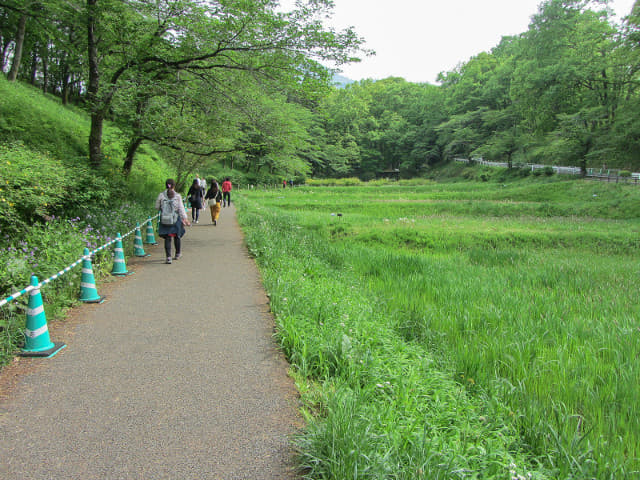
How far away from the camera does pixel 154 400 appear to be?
300 cm

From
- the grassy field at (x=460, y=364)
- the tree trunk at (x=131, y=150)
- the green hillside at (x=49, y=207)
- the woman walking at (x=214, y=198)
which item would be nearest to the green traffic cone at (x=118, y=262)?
the green hillside at (x=49, y=207)

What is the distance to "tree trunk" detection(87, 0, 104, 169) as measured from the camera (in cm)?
1014

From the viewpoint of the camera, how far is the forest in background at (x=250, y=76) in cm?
988

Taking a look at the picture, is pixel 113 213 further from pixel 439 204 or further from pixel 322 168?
pixel 322 168

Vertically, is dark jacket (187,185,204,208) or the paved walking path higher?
dark jacket (187,185,204,208)

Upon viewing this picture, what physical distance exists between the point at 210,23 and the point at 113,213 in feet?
18.4

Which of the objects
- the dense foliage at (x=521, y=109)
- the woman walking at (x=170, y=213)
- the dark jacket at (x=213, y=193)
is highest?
the dense foliage at (x=521, y=109)

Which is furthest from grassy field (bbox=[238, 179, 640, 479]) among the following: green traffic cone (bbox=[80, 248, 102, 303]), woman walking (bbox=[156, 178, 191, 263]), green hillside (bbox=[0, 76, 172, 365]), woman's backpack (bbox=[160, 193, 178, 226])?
green hillside (bbox=[0, 76, 172, 365])

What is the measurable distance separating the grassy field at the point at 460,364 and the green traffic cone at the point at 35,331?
2.46 m

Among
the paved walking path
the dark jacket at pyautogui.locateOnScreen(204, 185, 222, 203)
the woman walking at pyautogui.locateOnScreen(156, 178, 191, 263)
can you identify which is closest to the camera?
the paved walking path

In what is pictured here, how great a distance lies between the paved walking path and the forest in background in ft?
24.9

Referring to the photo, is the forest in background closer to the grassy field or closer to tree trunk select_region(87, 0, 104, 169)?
tree trunk select_region(87, 0, 104, 169)

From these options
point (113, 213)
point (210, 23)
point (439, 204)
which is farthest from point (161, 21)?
point (439, 204)

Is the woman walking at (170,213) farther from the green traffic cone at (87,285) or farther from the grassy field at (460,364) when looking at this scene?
the green traffic cone at (87,285)
